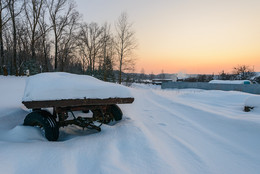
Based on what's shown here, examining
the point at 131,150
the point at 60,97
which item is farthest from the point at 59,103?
the point at 131,150

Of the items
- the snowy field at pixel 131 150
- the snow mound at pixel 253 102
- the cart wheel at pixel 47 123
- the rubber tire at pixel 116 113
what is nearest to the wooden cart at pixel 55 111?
the cart wheel at pixel 47 123

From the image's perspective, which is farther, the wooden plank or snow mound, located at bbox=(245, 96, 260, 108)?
snow mound, located at bbox=(245, 96, 260, 108)

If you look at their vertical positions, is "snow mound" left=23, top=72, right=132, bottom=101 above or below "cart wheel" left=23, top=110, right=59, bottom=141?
above

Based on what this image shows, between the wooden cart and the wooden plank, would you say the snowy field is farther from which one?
the wooden plank

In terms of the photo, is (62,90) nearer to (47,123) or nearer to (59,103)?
(59,103)

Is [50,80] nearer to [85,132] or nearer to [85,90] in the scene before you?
[85,90]

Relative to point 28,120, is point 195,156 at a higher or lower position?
lower

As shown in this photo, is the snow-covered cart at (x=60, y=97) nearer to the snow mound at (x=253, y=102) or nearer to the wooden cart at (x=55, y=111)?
the wooden cart at (x=55, y=111)

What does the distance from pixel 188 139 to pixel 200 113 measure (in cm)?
217

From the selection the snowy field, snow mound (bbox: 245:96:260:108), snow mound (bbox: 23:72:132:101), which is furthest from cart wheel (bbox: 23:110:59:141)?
snow mound (bbox: 245:96:260:108)

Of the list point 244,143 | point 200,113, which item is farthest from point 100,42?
point 244,143

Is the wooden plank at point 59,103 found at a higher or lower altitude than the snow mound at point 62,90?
lower

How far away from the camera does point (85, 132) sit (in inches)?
116

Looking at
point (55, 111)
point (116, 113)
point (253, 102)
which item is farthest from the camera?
point (253, 102)
